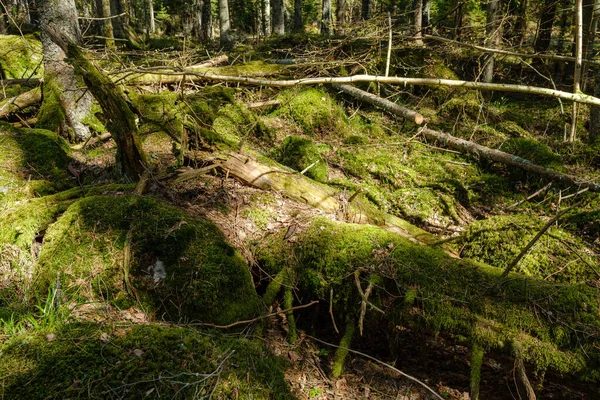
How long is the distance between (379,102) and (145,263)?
23.5ft

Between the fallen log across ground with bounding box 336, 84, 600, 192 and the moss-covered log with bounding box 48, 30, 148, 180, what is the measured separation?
4.15 m

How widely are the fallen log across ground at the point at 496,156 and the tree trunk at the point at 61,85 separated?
231 inches

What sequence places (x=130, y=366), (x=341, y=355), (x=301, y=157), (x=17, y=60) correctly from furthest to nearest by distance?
(x=17, y=60), (x=301, y=157), (x=341, y=355), (x=130, y=366)

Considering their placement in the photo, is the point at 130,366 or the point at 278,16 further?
the point at 278,16

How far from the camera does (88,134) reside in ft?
21.8

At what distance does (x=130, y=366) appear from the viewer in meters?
2.13

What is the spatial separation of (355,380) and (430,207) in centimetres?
382

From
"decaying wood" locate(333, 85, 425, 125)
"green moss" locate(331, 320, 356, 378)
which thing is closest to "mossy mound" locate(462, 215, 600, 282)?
"green moss" locate(331, 320, 356, 378)

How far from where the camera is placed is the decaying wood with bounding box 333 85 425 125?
799 centimetres

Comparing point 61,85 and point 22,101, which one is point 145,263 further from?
point 22,101

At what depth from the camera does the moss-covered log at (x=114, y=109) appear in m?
4.07

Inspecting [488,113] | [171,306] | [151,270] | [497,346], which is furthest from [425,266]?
[488,113]

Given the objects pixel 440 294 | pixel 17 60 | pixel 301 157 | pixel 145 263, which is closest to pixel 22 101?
pixel 17 60

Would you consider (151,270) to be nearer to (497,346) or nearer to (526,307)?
(497,346)
